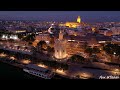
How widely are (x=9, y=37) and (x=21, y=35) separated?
0.50 m

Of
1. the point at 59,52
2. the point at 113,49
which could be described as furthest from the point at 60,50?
the point at 113,49

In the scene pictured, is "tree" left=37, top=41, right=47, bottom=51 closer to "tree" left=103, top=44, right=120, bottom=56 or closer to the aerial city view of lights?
the aerial city view of lights

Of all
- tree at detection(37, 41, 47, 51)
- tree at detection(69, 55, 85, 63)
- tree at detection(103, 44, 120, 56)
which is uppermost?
tree at detection(37, 41, 47, 51)

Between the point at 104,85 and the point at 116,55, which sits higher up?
the point at 104,85

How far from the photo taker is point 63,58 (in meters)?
4.30

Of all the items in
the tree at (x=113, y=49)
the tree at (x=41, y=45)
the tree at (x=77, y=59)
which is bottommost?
the tree at (x=77, y=59)

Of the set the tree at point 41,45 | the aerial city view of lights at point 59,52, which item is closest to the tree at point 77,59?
the aerial city view of lights at point 59,52

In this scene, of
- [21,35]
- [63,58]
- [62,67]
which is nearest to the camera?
[62,67]

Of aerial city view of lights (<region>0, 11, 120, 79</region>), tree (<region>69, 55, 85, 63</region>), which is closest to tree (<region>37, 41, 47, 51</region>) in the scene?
aerial city view of lights (<region>0, 11, 120, 79</region>)

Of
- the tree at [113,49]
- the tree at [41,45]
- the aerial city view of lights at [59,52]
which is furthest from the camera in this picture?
the tree at [41,45]

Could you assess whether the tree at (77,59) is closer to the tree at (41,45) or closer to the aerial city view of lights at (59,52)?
the aerial city view of lights at (59,52)

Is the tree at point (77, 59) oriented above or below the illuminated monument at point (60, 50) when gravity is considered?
below
